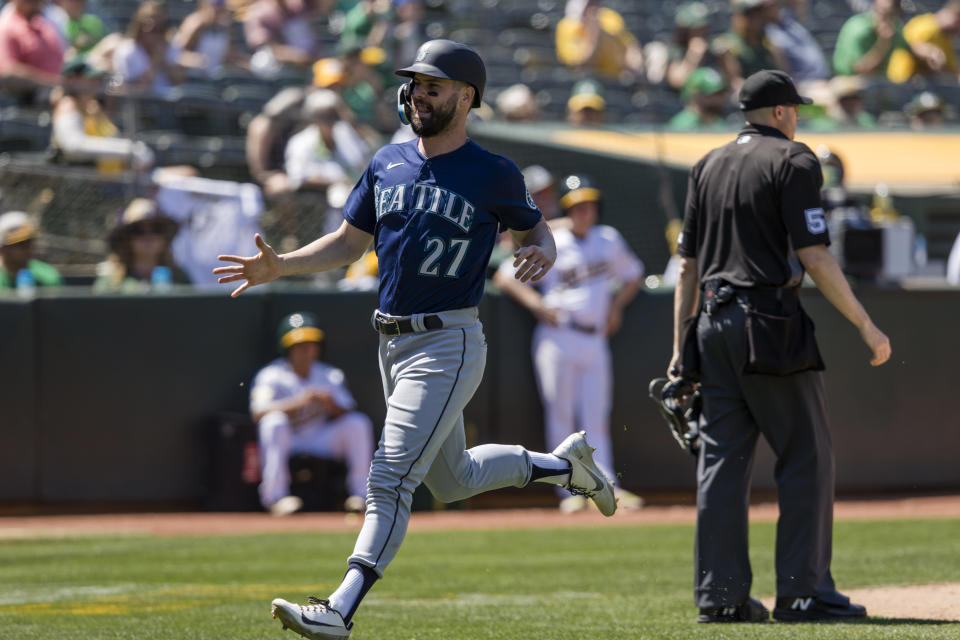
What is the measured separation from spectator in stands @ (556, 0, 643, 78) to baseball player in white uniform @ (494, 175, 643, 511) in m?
5.65

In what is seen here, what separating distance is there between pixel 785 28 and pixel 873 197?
3821mm

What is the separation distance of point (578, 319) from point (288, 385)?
2.18 m

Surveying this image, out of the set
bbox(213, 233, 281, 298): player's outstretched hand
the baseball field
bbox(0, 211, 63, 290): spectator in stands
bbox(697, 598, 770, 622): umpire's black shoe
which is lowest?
the baseball field

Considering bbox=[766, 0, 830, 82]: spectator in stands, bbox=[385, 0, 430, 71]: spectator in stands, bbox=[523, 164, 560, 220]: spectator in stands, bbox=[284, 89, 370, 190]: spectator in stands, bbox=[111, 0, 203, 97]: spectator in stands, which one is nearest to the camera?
bbox=[523, 164, 560, 220]: spectator in stands

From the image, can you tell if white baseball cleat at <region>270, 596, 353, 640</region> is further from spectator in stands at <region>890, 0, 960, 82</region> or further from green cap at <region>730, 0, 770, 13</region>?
spectator in stands at <region>890, 0, 960, 82</region>

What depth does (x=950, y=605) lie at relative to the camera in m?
5.91

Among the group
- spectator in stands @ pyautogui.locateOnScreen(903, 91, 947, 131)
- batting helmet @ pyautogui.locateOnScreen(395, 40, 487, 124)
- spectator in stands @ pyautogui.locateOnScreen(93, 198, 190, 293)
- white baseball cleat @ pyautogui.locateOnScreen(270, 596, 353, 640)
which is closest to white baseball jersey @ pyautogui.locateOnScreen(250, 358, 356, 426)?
spectator in stands @ pyautogui.locateOnScreen(93, 198, 190, 293)

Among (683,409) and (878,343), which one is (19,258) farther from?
(878,343)

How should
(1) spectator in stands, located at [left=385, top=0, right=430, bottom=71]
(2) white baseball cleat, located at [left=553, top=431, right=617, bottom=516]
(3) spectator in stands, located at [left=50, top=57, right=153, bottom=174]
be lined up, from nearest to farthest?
(2) white baseball cleat, located at [left=553, top=431, right=617, bottom=516] < (3) spectator in stands, located at [left=50, top=57, right=153, bottom=174] < (1) spectator in stands, located at [left=385, top=0, right=430, bottom=71]

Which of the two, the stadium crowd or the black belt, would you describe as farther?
the stadium crowd

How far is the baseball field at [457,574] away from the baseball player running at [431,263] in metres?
0.87

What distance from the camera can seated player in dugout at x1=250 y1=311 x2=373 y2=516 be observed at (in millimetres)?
10461

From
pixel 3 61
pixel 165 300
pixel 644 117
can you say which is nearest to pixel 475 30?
pixel 644 117

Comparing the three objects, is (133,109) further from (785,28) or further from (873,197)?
(785,28)
